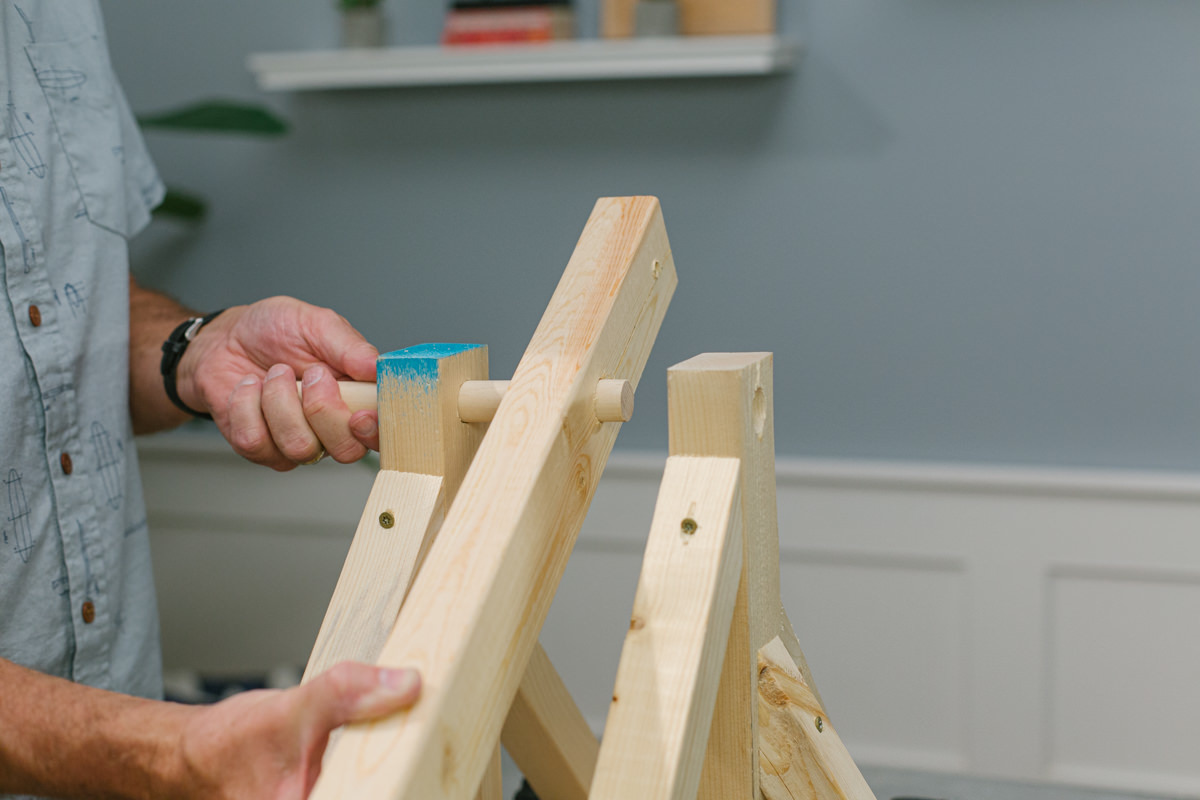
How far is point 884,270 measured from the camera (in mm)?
1641

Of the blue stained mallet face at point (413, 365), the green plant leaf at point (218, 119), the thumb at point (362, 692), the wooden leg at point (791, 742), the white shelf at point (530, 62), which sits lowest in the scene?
the wooden leg at point (791, 742)

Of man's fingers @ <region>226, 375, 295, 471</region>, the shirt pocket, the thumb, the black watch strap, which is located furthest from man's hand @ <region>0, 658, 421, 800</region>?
the shirt pocket

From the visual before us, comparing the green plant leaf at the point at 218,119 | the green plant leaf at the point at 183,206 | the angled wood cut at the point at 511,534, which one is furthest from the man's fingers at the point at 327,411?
the green plant leaf at the point at 183,206

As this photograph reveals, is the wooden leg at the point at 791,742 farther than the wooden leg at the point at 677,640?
Yes

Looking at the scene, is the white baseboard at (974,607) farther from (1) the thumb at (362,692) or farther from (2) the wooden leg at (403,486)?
(1) the thumb at (362,692)

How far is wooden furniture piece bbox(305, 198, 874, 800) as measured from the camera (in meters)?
0.46

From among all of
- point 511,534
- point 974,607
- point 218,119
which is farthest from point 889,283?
point 511,534

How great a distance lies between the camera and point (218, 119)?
1.58 meters

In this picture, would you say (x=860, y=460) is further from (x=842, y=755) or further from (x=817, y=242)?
(x=842, y=755)

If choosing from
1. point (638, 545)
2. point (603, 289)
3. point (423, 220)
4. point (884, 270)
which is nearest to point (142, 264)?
point (423, 220)

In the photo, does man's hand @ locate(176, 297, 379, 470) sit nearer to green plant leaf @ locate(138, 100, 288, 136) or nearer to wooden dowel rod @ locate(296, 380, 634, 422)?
wooden dowel rod @ locate(296, 380, 634, 422)

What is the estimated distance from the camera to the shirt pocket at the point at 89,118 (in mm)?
906

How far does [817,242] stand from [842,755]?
113 cm

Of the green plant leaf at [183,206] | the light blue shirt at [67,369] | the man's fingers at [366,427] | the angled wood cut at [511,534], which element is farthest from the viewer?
the green plant leaf at [183,206]
